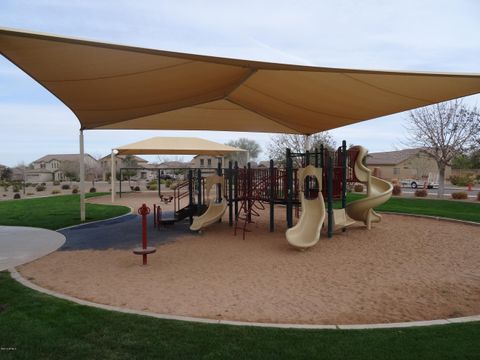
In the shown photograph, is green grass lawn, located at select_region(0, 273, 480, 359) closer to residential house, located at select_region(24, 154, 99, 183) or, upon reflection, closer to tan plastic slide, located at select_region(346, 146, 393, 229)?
tan plastic slide, located at select_region(346, 146, 393, 229)

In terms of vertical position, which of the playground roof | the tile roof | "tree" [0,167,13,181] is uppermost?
the tile roof

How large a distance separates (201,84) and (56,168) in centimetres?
8387

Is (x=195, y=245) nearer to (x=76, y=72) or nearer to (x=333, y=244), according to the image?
(x=333, y=244)

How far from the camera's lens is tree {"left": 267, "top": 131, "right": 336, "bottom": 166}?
3178 centimetres

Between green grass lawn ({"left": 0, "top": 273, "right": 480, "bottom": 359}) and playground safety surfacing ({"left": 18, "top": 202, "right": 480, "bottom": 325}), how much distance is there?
50cm

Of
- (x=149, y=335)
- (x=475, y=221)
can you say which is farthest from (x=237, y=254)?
(x=475, y=221)

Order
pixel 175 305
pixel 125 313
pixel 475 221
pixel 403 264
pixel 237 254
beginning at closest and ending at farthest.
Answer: pixel 125 313, pixel 175 305, pixel 403 264, pixel 237 254, pixel 475 221

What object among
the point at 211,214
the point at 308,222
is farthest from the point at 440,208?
the point at 211,214

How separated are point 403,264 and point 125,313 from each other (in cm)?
484

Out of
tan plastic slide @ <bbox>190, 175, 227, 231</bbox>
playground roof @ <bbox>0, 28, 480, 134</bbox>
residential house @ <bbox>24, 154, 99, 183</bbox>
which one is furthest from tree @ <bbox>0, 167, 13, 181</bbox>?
tan plastic slide @ <bbox>190, 175, 227, 231</bbox>

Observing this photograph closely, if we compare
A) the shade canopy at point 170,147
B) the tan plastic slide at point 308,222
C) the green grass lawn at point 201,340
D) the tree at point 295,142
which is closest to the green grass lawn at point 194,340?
the green grass lawn at point 201,340

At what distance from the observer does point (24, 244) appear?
843 centimetres

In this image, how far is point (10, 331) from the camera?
11.9ft

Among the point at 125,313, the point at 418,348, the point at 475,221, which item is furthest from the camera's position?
the point at 475,221
